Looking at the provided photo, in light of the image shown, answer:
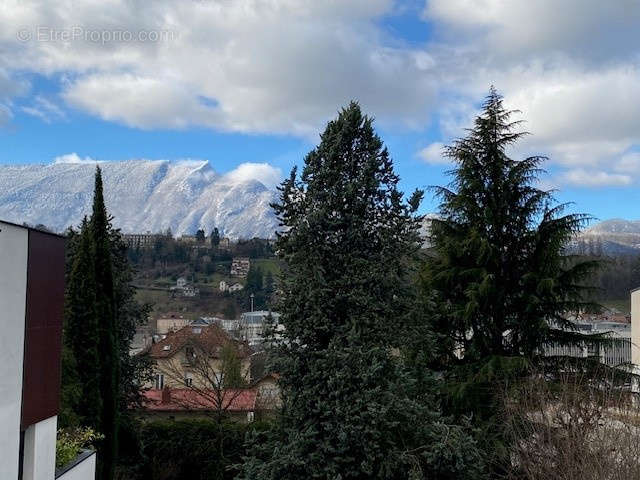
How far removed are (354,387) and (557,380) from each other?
6060mm

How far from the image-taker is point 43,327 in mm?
8930

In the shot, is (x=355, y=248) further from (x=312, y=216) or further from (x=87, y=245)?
(x=87, y=245)

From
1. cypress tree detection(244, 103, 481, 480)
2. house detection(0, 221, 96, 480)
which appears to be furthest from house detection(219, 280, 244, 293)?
cypress tree detection(244, 103, 481, 480)

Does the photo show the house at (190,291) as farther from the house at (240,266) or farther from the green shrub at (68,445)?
the green shrub at (68,445)

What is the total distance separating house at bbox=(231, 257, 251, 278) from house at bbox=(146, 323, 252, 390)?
139 feet

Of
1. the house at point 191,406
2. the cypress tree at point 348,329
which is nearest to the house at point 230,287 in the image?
the house at point 191,406

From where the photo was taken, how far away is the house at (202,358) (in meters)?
23.0

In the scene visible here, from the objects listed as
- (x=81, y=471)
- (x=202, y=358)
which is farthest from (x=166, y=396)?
(x=81, y=471)

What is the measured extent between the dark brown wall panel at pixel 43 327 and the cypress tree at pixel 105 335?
20.7ft

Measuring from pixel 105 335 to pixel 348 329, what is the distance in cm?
948

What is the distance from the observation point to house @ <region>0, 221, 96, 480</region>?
7.70m

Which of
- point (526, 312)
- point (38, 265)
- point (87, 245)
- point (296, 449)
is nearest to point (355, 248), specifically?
point (296, 449)

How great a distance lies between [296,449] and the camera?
8.69 m

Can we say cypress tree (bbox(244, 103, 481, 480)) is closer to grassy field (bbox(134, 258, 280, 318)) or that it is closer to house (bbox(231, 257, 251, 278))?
grassy field (bbox(134, 258, 280, 318))
